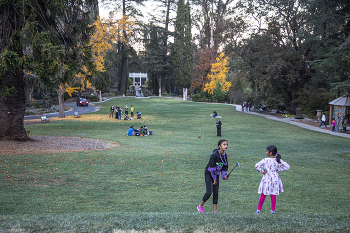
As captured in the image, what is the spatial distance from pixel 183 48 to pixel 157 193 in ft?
195

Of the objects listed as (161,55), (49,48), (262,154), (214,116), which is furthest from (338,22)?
(161,55)

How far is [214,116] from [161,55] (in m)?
42.3

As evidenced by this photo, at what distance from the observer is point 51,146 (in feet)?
47.8

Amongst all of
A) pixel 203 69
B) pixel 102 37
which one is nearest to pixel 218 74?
pixel 203 69

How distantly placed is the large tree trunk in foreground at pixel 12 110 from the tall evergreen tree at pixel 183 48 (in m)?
50.0

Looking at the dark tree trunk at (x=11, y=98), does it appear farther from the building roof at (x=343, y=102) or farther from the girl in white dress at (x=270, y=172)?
the building roof at (x=343, y=102)

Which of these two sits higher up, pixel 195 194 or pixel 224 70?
pixel 224 70

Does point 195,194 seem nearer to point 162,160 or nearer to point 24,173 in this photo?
point 162,160

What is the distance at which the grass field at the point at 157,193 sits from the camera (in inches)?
206

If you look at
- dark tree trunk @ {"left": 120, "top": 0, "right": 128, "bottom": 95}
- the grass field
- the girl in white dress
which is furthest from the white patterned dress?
dark tree trunk @ {"left": 120, "top": 0, "right": 128, "bottom": 95}

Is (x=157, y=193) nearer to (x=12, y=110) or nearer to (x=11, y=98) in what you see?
(x=12, y=110)

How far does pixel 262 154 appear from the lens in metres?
14.5

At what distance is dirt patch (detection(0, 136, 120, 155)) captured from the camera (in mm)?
13179

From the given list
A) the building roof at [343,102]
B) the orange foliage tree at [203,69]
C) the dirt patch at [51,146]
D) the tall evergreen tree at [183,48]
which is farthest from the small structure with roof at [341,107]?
the tall evergreen tree at [183,48]
